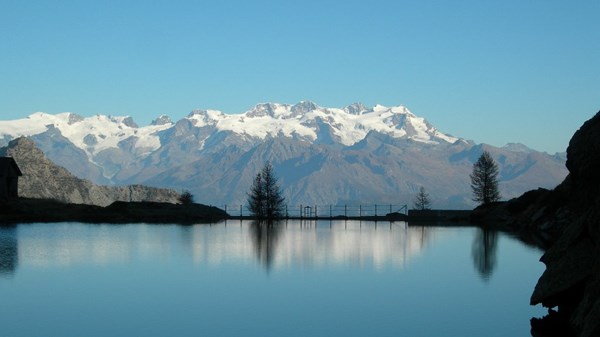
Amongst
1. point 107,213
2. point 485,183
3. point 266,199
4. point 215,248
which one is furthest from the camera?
point 485,183

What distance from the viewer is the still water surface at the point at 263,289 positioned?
24359 millimetres

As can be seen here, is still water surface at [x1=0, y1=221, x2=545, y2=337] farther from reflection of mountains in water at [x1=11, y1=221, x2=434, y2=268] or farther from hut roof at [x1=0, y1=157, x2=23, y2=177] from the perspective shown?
hut roof at [x1=0, y1=157, x2=23, y2=177]

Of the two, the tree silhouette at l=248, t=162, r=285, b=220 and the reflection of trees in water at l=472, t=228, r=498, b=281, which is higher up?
the tree silhouette at l=248, t=162, r=285, b=220

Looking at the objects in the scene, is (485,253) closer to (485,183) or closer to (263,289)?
(263,289)

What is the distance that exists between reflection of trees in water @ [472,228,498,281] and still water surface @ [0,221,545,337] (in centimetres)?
11

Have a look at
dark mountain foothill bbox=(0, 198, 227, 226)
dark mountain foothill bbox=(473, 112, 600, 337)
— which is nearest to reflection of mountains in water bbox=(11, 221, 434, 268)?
dark mountain foothill bbox=(473, 112, 600, 337)

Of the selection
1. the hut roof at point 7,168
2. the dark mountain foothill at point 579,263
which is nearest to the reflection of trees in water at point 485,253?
the dark mountain foothill at point 579,263

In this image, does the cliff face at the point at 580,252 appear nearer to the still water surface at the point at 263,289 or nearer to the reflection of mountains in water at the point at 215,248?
the still water surface at the point at 263,289

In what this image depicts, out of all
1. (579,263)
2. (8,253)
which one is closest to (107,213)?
(8,253)

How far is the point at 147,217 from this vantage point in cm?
10019

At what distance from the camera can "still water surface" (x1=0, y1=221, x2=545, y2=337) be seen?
24.4 meters

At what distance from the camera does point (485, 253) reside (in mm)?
50062

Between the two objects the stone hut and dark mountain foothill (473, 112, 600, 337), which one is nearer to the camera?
dark mountain foothill (473, 112, 600, 337)

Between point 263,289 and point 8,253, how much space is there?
65.5 ft
